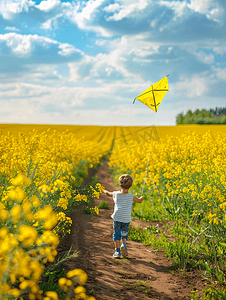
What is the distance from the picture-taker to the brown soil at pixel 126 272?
4.07 meters

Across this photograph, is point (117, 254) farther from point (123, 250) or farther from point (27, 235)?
point (27, 235)

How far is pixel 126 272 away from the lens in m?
4.66

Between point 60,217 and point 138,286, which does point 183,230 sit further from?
point 60,217

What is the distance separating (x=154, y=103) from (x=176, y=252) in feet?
10.9

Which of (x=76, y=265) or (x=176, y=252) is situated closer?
(x=76, y=265)

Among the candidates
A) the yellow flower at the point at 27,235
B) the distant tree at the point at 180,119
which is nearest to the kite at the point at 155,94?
the yellow flower at the point at 27,235

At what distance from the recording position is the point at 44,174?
18.3ft

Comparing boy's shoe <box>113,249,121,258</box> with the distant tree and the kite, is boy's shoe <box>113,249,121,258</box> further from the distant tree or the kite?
the distant tree

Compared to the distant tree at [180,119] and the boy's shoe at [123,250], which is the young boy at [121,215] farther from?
the distant tree at [180,119]

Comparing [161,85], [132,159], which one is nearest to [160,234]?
[161,85]

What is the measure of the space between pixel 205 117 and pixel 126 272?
6471cm

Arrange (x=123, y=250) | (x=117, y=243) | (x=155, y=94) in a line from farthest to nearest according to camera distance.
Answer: (x=155, y=94) → (x=117, y=243) → (x=123, y=250)

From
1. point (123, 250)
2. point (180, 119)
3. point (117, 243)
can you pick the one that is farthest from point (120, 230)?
point (180, 119)

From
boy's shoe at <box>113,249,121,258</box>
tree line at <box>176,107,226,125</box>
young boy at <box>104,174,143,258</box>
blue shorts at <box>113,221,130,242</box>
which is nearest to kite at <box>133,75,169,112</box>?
young boy at <box>104,174,143,258</box>
